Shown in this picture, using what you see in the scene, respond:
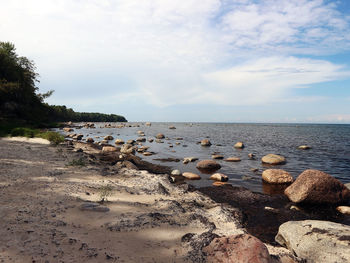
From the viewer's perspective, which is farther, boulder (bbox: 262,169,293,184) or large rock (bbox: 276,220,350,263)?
boulder (bbox: 262,169,293,184)

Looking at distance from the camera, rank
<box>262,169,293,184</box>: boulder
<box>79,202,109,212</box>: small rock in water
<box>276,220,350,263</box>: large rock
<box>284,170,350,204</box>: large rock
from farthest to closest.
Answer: <box>262,169,293,184</box>: boulder, <box>284,170,350,204</box>: large rock, <box>79,202,109,212</box>: small rock in water, <box>276,220,350,263</box>: large rock

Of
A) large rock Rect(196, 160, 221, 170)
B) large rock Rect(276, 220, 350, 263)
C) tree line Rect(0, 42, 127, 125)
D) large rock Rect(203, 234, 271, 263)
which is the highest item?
tree line Rect(0, 42, 127, 125)

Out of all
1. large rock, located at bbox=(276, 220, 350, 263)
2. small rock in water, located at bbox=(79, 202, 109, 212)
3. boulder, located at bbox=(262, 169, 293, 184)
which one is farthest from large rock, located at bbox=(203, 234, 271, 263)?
boulder, located at bbox=(262, 169, 293, 184)

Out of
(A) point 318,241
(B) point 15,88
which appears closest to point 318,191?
(A) point 318,241

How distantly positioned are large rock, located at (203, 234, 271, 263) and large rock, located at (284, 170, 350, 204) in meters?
5.67

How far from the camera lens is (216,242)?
409cm

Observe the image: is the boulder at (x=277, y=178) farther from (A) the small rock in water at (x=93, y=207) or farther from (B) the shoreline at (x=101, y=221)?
(A) the small rock in water at (x=93, y=207)

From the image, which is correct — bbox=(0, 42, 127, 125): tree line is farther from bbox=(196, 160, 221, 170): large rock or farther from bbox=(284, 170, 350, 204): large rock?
bbox=(284, 170, 350, 204): large rock

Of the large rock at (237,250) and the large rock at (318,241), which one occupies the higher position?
the large rock at (237,250)

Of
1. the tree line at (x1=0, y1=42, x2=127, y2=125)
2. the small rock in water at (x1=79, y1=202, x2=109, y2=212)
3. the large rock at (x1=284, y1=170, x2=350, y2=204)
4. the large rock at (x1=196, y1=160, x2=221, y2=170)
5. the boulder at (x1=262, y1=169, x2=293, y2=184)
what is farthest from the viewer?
the tree line at (x1=0, y1=42, x2=127, y2=125)

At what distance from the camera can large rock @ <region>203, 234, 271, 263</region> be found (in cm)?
356

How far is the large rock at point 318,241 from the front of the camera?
4.36 m

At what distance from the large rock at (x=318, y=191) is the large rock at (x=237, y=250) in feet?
18.6

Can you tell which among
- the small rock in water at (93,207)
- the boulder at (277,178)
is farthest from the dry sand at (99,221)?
the boulder at (277,178)
